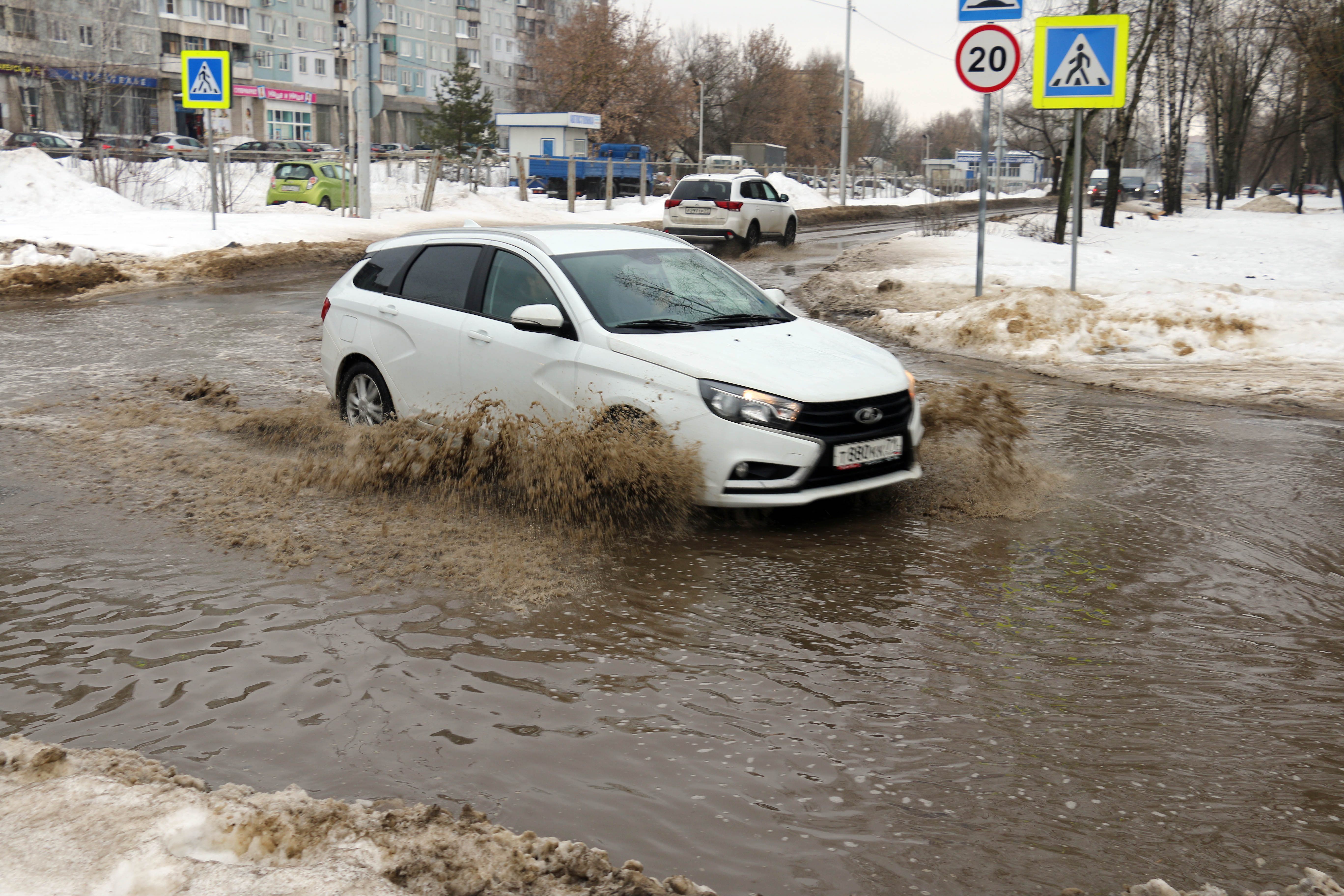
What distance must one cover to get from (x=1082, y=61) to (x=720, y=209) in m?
12.7

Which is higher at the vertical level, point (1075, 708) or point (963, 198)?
point (963, 198)

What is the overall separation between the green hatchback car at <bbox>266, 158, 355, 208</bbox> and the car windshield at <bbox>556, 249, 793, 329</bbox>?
2411 centimetres

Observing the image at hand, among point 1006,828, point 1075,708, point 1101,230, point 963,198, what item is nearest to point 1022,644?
point 1075,708

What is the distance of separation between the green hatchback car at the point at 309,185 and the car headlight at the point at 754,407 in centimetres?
2569

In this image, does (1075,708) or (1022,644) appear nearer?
(1075,708)

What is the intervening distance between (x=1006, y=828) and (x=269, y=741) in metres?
2.21

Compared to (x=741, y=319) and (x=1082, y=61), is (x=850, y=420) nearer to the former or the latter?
(x=741, y=319)

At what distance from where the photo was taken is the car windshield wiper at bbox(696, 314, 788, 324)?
654 cm

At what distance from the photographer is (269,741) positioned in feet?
12.0

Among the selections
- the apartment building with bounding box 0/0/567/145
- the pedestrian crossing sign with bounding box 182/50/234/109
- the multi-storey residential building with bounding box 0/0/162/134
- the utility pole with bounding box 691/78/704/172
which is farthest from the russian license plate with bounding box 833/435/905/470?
the utility pole with bounding box 691/78/704/172

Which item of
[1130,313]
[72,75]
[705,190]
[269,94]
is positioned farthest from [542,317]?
[269,94]

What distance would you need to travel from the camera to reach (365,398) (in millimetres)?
7609

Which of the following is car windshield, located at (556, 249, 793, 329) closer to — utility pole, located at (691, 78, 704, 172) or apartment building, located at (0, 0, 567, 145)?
apartment building, located at (0, 0, 567, 145)

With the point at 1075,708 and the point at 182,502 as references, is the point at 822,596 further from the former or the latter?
the point at 182,502
